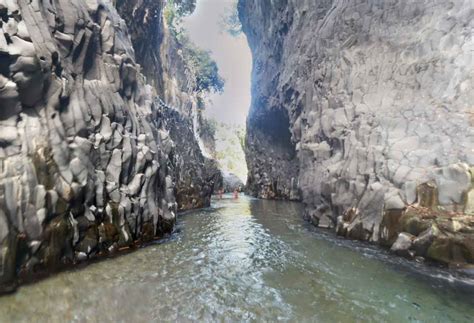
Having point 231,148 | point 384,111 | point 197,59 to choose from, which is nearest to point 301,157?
point 384,111

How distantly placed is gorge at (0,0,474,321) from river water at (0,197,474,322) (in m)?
0.08

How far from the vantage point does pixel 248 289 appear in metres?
6.87

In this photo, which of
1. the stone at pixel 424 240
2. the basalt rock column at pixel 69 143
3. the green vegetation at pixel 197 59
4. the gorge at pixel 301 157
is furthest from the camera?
the green vegetation at pixel 197 59

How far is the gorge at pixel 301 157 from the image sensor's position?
6.74 meters

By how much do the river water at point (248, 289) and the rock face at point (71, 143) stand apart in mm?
931

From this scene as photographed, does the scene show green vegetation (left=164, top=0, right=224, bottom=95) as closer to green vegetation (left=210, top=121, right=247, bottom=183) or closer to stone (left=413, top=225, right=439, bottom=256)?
green vegetation (left=210, top=121, right=247, bottom=183)

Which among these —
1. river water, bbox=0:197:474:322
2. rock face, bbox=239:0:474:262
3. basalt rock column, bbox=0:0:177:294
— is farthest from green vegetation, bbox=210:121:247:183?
river water, bbox=0:197:474:322

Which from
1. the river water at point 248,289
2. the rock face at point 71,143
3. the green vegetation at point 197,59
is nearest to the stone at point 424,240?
the river water at point 248,289

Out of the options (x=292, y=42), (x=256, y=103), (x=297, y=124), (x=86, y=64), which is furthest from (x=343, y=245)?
(x=256, y=103)

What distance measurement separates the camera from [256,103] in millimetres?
36812

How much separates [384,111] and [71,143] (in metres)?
11.5

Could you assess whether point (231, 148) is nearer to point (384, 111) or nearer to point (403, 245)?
point (384, 111)

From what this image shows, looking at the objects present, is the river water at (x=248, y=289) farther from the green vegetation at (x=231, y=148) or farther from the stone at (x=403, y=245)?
the green vegetation at (x=231, y=148)

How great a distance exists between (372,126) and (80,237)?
1137cm
